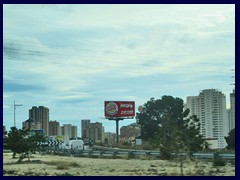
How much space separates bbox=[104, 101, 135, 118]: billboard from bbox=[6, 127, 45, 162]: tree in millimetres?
42837

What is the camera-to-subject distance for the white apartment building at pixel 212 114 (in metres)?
66.8

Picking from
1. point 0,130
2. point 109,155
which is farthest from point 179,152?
point 109,155

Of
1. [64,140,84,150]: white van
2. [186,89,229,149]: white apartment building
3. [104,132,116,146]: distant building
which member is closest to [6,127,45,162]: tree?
[64,140,84,150]: white van

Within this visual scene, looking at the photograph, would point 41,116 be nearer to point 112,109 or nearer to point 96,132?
point 112,109

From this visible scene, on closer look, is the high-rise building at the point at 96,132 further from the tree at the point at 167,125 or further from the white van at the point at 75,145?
the white van at the point at 75,145

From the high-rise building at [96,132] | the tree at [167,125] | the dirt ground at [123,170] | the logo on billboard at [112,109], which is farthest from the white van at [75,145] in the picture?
the high-rise building at [96,132]

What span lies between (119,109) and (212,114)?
27.2m

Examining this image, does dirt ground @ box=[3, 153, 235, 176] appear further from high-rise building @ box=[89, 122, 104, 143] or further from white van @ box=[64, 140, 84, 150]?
high-rise building @ box=[89, 122, 104, 143]

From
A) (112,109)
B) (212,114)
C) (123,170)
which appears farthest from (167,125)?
(112,109)

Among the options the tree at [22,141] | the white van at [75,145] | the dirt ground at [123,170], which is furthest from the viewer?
the white van at [75,145]

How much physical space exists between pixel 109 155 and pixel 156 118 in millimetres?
25883

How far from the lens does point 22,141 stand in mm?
44656

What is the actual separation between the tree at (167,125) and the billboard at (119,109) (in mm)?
9428
